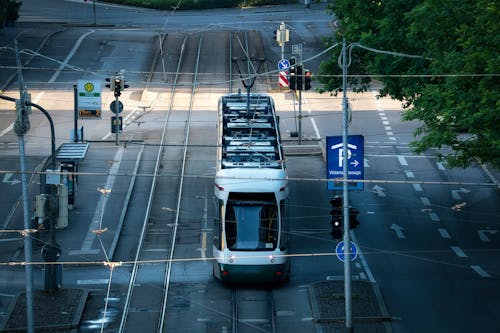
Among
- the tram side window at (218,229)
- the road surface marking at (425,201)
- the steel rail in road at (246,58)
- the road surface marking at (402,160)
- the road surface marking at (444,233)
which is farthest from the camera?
the steel rail in road at (246,58)

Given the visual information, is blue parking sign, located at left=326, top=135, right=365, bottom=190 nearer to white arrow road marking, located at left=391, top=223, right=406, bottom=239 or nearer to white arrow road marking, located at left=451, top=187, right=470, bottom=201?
white arrow road marking, located at left=391, top=223, right=406, bottom=239

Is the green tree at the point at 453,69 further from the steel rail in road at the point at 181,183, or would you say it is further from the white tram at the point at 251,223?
the steel rail in road at the point at 181,183

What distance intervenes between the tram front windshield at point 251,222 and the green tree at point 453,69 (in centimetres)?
485

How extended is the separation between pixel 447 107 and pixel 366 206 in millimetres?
12058

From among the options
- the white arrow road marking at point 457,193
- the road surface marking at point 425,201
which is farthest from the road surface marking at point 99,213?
the white arrow road marking at point 457,193

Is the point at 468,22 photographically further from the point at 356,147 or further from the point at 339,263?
the point at 339,263

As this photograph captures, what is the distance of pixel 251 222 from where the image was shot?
33562mm

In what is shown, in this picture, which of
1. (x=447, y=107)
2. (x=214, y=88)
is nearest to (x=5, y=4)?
(x=214, y=88)

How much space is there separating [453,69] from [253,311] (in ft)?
29.7

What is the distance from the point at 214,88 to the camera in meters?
65.3

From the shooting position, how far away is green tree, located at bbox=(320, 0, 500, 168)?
31.1 metres

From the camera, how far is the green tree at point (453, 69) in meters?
31.1

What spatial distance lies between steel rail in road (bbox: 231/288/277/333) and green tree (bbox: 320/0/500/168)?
6424mm

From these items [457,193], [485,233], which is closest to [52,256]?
[485,233]
